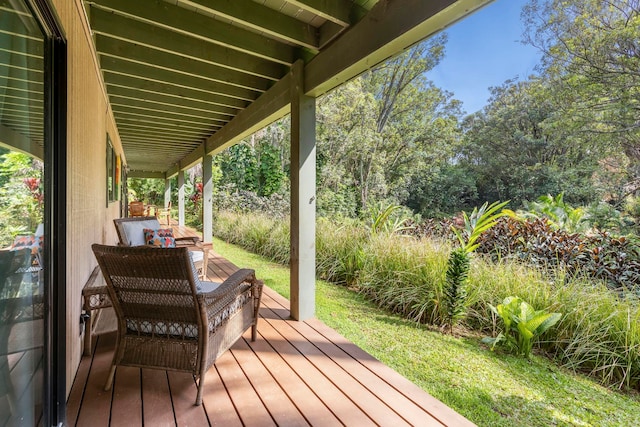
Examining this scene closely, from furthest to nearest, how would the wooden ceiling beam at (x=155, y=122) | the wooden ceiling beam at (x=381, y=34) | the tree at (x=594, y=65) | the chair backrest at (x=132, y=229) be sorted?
1. the tree at (x=594, y=65)
2. the wooden ceiling beam at (x=155, y=122)
3. the chair backrest at (x=132, y=229)
4. the wooden ceiling beam at (x=381, y=34)

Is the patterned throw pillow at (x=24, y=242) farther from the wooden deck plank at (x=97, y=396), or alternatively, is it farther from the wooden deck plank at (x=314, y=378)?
the wooden deck plank at (x=314, y=378)

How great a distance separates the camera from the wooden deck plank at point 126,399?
1.69m

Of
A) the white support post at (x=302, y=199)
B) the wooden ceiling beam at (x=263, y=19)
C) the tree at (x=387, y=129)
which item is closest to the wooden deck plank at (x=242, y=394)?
the white support post at (x=302, y=199)

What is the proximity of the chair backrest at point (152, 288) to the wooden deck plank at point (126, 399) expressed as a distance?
1.28ft

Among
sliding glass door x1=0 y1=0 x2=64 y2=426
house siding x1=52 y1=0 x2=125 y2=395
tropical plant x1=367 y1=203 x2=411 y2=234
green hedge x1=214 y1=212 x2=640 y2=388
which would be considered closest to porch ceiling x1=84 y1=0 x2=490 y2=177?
house siding x1=52 y1=0 x2=125 y2=395

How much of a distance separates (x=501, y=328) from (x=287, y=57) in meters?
3.36

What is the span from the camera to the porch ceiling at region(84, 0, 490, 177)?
2.14 m

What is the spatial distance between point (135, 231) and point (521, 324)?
4229 mm

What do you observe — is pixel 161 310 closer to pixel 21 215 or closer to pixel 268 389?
pixel 268 389

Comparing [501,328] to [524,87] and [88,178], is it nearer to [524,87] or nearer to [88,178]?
[88,178]

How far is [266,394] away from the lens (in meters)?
1.96

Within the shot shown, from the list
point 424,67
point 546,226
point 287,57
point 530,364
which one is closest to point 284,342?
point 530,364

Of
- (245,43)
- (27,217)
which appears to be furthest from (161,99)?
(27,217)

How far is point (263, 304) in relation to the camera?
3725 mm
